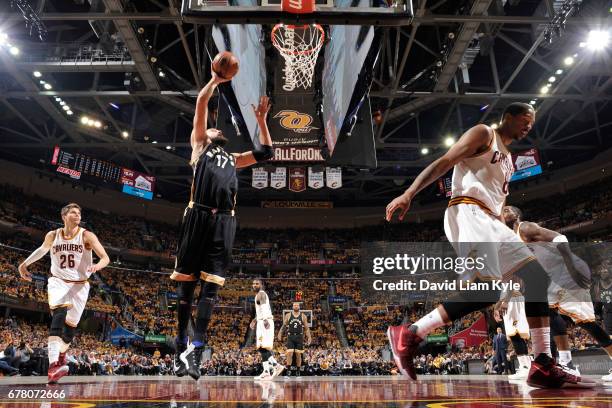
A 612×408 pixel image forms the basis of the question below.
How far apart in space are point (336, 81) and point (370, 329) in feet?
61.2

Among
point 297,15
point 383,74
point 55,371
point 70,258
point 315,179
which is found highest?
point 383,74

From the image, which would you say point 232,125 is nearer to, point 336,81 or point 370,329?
point 336,81

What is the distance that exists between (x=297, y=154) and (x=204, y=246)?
354 inches

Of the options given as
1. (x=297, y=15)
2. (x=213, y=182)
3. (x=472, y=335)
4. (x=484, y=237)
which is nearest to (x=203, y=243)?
(x=213, y=182)

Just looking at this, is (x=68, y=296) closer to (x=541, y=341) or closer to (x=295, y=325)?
(x=541, y=341)

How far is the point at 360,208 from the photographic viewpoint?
3528 cm

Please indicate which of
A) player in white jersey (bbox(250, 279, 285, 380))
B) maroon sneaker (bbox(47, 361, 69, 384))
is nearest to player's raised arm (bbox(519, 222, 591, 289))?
maroon sneaker (bbox(47, 361, 69, 384))

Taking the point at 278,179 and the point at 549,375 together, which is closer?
the point at 549,375

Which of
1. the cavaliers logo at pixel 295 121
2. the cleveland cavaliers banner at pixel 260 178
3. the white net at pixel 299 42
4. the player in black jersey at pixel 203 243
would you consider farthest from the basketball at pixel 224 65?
the cleveland cavaliers banner at pixel 260 178

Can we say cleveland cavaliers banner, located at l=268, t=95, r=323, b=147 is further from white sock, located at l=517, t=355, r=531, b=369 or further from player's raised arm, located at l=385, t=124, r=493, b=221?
player's raised arm, located at l=385, t=124, r=493, b=221

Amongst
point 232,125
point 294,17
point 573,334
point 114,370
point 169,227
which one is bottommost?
point 114,370

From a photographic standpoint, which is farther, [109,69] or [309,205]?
[309,205]

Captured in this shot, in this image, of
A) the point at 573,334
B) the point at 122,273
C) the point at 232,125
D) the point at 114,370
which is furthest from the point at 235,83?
the point at 122,273

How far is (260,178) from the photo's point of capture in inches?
675
